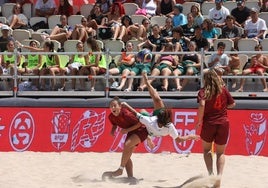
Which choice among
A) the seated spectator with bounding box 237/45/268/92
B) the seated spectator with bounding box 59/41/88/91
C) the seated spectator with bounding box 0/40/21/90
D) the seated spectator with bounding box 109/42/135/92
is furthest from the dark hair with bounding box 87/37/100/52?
the seated spectator with bounding box 237/45/268/92

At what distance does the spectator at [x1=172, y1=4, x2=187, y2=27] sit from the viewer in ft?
55.3

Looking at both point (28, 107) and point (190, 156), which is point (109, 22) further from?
point (190, 156)

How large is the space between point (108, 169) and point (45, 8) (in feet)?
24.2

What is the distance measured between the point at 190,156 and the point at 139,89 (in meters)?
1.97

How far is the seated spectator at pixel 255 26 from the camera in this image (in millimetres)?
16078

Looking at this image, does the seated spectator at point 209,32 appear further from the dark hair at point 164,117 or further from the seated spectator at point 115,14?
the dark hair at point 164,117

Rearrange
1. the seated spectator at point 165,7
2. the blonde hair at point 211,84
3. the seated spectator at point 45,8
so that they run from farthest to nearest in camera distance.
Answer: the seated spectator at point 45,8 → the seated spectator at point 165,7 → the blonde hair at point 211,84

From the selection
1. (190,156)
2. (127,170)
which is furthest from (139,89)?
(127,170)

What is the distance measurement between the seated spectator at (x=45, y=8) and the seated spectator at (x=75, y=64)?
3.14 metres

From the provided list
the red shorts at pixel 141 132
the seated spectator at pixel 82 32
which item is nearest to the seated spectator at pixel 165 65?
the seated spectator at pixel 82 32

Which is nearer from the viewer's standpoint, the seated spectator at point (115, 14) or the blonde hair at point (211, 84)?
the blonde hair at point (211, 84)

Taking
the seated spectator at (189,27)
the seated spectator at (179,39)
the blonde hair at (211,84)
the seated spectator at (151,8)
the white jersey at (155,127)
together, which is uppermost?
the seated spectator at (151,8)

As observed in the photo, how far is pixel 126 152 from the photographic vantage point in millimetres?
11297

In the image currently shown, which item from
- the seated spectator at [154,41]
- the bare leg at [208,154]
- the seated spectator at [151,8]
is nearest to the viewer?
the bare leg at [208,154]
